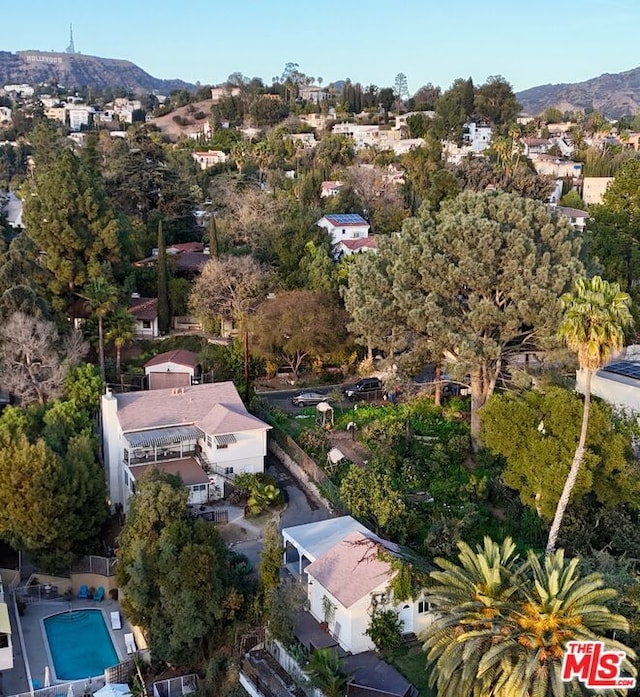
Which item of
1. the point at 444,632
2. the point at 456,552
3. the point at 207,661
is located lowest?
the point at 207,661

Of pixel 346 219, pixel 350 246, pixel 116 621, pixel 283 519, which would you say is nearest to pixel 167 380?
pixel 283 519

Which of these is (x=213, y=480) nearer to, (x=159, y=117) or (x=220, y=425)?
(x=220, y=425)

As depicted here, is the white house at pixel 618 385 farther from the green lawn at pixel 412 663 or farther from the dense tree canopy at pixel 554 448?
the green lawn at pixel 412 663

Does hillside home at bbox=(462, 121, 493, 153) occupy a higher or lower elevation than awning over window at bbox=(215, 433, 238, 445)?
higher

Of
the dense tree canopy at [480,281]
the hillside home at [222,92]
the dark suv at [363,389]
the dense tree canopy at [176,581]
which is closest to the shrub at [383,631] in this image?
the dense tree canopy at [176,581]

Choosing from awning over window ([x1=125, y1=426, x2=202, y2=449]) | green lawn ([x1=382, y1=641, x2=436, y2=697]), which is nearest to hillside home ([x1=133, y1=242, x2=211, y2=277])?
awning over window ([x1=125, y1=426, x2=202, y2=449])

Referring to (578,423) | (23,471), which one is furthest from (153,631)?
(578,423)

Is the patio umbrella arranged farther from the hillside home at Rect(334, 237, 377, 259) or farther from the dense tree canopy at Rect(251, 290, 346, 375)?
the hillside home at Rect(334, 237, 377, 259)
